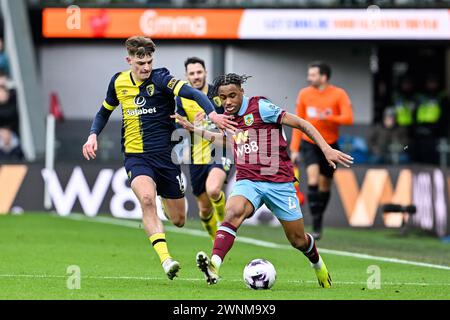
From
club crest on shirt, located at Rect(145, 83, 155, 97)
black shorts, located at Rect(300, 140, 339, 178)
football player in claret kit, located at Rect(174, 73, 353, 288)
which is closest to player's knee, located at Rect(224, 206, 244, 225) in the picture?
football player in claret kit, located at Rect(174, 73, 353, 288)

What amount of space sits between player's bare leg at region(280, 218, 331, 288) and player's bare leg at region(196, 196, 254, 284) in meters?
0.40

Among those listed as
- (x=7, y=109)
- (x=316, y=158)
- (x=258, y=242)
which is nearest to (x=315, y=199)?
(x=316, y=158)

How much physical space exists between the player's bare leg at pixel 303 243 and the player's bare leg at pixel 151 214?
3.75ft

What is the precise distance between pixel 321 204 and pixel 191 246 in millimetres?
2411

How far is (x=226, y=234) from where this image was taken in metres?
10.8

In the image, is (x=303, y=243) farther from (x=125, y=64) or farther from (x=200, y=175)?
(x=125, y=64)

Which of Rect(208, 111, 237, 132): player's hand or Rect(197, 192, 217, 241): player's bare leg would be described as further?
Rect(197, 192, 217, 241): player's bare leg

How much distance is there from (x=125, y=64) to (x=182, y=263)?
16.6m

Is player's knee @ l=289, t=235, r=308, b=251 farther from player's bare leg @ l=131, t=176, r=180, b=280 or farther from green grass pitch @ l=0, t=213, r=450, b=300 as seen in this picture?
player's bare leg @ l=131, t=176, r=180, b=280

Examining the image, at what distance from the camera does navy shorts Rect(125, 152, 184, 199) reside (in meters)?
12.1

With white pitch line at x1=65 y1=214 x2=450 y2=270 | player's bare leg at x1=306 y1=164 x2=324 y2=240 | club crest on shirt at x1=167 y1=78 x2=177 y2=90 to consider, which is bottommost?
white pitch line at x1=65 y1=214 x2=450 y2=270

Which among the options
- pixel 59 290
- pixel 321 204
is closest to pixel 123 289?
pixel 59 290

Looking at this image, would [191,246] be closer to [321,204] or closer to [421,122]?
[321,204]

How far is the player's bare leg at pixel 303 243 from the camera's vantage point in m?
11.1
